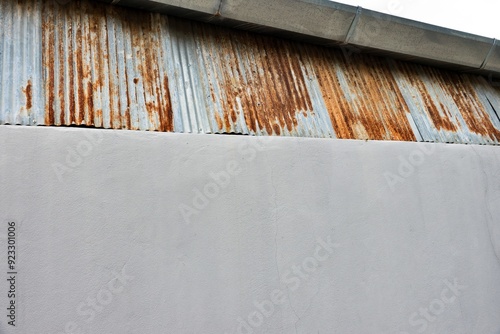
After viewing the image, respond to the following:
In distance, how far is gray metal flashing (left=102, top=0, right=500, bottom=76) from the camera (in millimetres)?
4043

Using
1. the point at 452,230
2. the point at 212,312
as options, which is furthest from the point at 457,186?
the point at 212,312

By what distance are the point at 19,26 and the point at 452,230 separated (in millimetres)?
3598

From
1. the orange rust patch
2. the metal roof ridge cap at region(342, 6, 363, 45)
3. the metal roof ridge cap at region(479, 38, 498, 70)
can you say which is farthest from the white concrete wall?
the metal roof ridge cap at region(479, 38, 498, 70)

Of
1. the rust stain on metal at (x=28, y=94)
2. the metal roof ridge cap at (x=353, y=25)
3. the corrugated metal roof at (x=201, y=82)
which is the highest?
the metal roof ridge cap at (x=353, y=25)

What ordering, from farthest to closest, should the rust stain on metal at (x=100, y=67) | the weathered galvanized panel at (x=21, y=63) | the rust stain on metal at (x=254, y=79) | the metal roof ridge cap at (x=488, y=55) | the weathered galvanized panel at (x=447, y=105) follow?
the metal roof ridge cap at (x=488, y=55), the weathered galvanized panel at (x=447, y=105), the rust stain on metal at (x=254, y=79), the rust stain on metal at (x=100, y=67), the weathered galvanized panel at (x=21, y=63)

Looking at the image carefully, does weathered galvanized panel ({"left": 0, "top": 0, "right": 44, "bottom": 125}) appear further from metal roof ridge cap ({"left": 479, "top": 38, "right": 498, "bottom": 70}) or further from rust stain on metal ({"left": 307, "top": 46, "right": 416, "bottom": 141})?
metal roof ridge cap ({"left": 479, "top": 38, "right": 498, "bottom": 70})

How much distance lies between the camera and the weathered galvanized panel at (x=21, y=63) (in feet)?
10.5

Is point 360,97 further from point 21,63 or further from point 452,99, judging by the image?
point 21,63

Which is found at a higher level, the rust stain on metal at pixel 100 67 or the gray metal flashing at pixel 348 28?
the gray metal flashing at pixel 348 28

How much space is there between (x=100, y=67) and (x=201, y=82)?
0.73m

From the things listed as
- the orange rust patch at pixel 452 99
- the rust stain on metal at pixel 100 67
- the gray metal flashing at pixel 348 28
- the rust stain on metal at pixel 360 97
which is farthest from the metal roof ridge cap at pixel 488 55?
the rust stain on metal at pixel 100 67

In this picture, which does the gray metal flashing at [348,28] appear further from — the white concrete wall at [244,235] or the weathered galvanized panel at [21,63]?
the white concrete wall at [244,235]

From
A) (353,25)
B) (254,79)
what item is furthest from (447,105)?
(254,79)

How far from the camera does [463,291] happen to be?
4316mm
